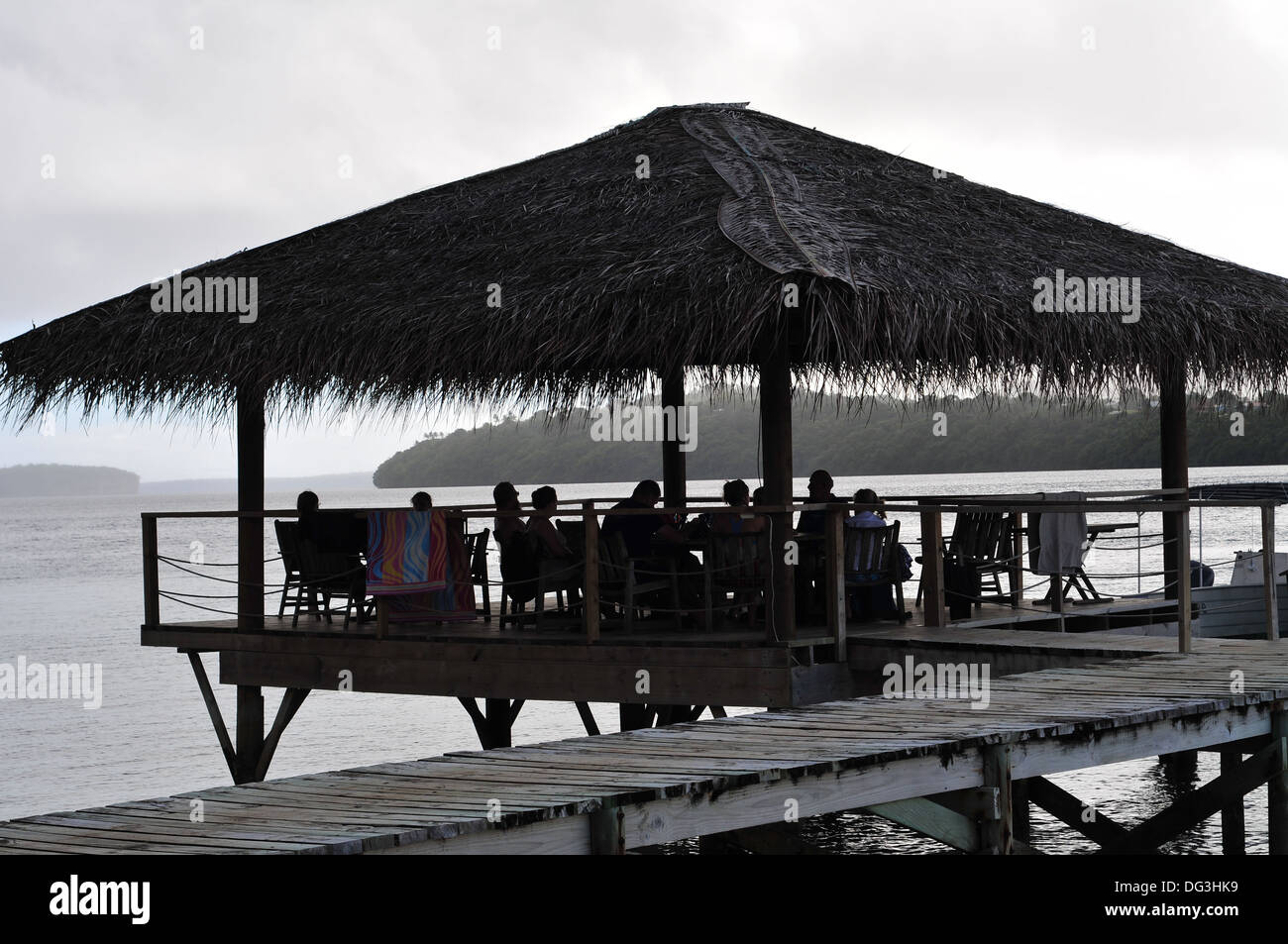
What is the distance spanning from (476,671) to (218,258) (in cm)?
463

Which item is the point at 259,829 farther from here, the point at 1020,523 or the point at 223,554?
the point at 223,554

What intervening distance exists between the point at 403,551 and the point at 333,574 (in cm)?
98

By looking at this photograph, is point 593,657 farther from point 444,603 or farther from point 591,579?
point 444,603

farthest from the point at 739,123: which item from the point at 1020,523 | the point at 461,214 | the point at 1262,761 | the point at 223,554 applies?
the point at 223,554

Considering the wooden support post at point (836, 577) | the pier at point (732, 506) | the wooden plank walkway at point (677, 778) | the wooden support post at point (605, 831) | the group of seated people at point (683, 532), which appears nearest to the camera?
the wooden plank walkway at point (677, 778)

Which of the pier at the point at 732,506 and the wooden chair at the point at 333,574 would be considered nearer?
the pier at the point at 732,506

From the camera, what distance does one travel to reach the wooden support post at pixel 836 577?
966 cm

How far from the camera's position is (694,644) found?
9648mm

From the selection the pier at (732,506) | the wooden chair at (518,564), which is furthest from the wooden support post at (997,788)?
Answer: the wooden chair at (518,564)

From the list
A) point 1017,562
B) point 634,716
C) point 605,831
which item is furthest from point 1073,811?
point 634,716

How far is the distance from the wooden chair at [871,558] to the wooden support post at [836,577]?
50cm

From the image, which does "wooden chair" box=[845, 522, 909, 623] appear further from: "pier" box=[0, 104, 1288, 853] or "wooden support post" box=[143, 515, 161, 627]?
"wooden support post" box=[143, 515, 161, 627]

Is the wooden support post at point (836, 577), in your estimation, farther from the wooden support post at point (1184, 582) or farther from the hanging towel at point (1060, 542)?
the hanging towel at point (1060, 542)

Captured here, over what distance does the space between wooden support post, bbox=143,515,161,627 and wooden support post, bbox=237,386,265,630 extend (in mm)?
632
